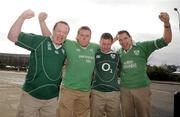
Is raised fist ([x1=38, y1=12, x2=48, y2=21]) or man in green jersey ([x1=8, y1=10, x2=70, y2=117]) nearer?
Answer: man in green jersey ([x1=8, y1=10, x2=70, y2=117])

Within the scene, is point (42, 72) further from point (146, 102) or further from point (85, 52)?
point (146, 102)

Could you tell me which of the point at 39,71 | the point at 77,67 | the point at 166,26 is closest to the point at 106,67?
the point at 77,67

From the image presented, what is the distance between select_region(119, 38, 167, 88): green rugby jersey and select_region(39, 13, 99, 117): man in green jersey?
0.98m

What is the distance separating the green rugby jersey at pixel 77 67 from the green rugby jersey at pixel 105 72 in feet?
1.47

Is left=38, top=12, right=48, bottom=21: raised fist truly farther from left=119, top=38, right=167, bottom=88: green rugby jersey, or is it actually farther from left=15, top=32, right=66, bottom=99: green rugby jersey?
left=119, top=38, right=167, bottom=88: green rugby jersey

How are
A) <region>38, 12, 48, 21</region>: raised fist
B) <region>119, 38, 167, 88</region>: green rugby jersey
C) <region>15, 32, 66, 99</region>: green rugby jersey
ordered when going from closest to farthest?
<region>15, 32, 66, 99</region>: green rugby jersey
<region>38, 12, 48, 21</region>: raised fist
<region>119, 38, 167, 88</region>: green rugby jersey

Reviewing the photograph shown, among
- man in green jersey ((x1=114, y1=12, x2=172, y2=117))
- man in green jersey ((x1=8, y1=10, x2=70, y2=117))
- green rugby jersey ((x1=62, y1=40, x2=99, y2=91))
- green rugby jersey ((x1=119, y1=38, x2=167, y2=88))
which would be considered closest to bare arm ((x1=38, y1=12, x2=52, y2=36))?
green rugby jersey ((x1=62, y1=40, x2=99, y2=91))

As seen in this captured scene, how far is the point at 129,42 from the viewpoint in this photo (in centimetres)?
787

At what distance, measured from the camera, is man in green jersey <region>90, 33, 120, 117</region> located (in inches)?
294

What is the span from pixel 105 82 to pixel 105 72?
0.69 ft

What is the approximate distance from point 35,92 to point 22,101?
0.85ft

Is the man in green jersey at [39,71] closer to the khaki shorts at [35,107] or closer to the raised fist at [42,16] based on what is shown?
the khaki shorts at [35,107]

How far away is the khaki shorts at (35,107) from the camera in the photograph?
19.6 feet

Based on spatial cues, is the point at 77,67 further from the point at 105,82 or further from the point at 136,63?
the point at 136,63
